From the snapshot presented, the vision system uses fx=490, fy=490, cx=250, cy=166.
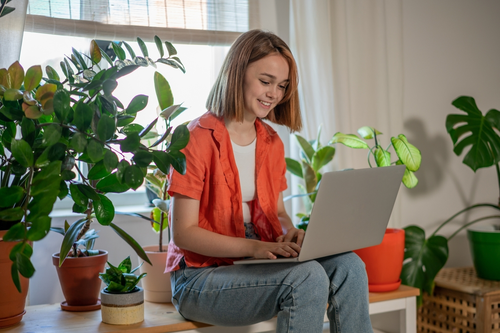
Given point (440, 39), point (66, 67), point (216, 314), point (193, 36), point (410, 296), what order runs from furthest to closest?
point (440, 39), point (193, 36), point (410, 296), point (66, 67), point (216, 314)

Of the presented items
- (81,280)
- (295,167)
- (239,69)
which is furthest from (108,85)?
(295,167)

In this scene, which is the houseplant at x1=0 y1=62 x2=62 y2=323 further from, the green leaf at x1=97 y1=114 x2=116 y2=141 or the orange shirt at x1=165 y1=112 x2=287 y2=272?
the orange shirt at x1=165 y1=112 x2=287 y2=272

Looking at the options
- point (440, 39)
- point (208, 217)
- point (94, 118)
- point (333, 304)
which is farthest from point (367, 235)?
point (440, 39)

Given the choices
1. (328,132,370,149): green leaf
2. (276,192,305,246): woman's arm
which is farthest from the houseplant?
Result: (328,132,370,149): green leaf

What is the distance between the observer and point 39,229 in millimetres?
746

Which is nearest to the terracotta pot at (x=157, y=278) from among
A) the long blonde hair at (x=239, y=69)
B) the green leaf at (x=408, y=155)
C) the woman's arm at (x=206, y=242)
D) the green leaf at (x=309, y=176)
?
the woman's arm at (x=206, y=242)

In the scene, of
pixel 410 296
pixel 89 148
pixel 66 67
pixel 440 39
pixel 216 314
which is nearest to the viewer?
pixel 89 148

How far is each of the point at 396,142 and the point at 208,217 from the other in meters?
0.73

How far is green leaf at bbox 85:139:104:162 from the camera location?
0.84 meters

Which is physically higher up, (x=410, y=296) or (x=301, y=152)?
(x=301, y=152)

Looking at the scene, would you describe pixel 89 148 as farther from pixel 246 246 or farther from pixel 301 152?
pixel 301 152

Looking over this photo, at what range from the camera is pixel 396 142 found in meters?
1.70

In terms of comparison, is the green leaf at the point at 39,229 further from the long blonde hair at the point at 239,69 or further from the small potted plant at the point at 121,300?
the long blonde hair at the point at 239,69

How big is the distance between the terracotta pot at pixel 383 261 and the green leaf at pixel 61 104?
1.09 meters
